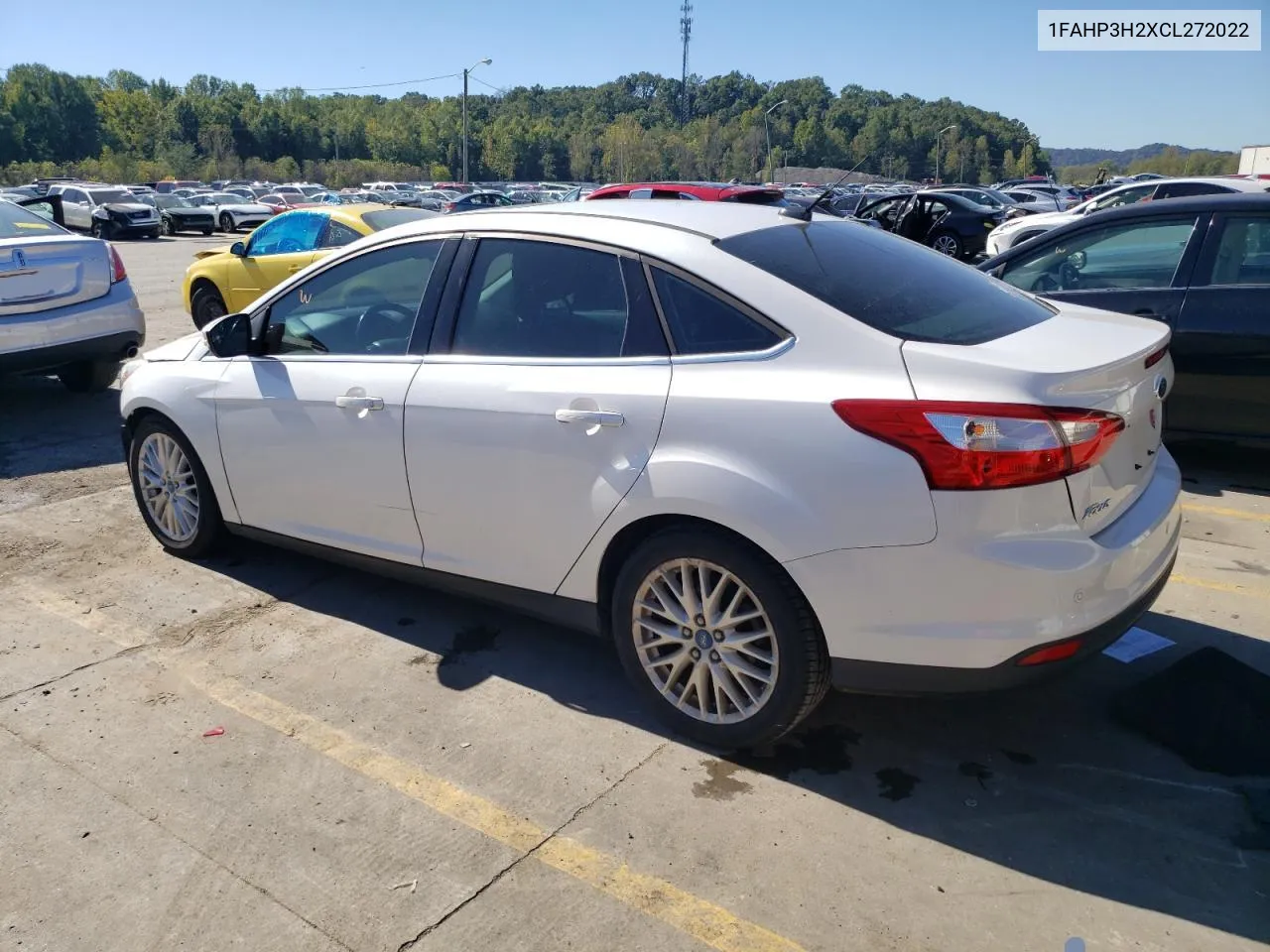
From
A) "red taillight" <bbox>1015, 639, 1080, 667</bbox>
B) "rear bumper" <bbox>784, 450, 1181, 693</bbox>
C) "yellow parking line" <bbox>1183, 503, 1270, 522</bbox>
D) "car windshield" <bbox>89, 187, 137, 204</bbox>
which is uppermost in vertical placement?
"car windshield" <bbox>89, 187, 137, 204</bbox>

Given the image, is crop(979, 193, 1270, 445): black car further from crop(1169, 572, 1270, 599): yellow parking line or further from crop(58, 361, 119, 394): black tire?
crop(58, 361, 119, 394): black tire

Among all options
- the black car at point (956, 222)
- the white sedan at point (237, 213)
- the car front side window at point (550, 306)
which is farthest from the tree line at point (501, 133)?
the car front side window at point (550, 306)

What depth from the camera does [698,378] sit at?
315 centimetres

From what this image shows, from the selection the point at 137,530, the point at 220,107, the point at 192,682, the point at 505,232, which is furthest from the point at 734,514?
the point at 220,107

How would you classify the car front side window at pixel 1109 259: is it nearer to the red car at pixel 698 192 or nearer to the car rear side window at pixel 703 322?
the car rear side window at pixel 703 322

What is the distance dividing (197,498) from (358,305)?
130 cm

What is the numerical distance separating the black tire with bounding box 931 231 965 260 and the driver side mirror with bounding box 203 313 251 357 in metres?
18.4

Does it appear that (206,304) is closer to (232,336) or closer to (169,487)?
(169,487)

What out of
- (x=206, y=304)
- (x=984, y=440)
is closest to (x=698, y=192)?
(x=206, y=304)

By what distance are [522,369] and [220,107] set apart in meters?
A: 130

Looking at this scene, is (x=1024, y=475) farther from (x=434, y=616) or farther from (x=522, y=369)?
(x=434, y=616)

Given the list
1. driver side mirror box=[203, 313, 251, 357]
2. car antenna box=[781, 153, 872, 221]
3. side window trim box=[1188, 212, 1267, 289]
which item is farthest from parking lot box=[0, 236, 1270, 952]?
side window trim box=[1188, 212, 1267, 289]

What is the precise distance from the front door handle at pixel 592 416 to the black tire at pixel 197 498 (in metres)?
2.20

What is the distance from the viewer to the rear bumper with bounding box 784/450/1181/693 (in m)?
2.72
